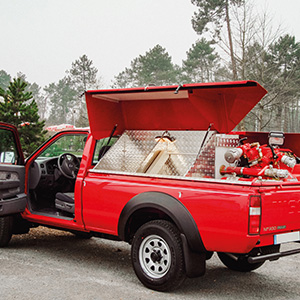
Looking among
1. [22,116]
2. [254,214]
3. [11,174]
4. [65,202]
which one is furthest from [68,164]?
[22,116]

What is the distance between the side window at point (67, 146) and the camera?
604 cm

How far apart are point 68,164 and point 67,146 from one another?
296mm

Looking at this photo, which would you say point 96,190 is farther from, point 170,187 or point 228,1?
point 228,1

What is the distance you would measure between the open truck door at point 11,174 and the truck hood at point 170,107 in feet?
4.18

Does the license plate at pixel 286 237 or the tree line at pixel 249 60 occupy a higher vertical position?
the tree line at pixel 249 60

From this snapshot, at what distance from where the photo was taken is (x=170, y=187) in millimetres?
4578

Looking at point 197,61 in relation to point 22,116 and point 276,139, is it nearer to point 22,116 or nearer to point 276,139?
point 22,116

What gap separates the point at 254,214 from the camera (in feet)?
13.0

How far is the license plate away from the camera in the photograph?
13.8 ft

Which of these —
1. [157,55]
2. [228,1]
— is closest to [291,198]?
[228,1]

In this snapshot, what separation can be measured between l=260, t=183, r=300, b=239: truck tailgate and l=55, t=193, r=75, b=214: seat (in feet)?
8.80

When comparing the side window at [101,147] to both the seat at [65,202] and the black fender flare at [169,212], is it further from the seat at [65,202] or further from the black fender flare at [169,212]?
the black fender flare at [169,212]

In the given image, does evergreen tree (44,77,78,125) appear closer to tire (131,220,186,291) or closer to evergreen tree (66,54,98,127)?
evergreen tree (66,54,98,127)

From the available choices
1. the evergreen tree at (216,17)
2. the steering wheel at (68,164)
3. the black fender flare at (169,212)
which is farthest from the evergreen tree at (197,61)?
the black fender flare at (169,212)
